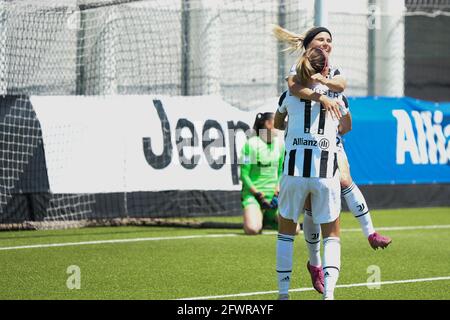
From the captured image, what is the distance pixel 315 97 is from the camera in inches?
330

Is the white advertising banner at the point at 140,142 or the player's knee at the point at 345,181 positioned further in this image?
the white advertising banner at the point at 140,142

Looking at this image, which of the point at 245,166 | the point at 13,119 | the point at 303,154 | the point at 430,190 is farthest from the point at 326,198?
the point at 430,190

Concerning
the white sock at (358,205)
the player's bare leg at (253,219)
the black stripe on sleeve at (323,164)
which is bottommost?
the player's bare leg at (253,219)

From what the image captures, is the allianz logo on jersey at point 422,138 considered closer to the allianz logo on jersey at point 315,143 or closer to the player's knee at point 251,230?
the player's knee at point 251,230

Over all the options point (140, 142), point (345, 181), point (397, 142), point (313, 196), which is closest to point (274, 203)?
point (140, 142)

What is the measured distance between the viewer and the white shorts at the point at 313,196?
27.6 ft

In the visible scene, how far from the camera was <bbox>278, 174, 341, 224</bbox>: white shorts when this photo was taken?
841cm

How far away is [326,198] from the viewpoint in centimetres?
845

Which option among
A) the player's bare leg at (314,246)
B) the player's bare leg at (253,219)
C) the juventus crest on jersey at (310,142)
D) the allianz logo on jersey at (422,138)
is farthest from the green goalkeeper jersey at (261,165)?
the juventus crest on jersey at (310,142)

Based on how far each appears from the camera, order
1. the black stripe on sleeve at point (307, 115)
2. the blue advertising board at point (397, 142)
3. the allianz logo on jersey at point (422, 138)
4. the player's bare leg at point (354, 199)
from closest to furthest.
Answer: the black stripe on sleeve at point (307, 115)
the player's bare leg at point (354, 199)
the blue advertising board at point (397, 142)
the allianz logo on jersey at point (422, 138)

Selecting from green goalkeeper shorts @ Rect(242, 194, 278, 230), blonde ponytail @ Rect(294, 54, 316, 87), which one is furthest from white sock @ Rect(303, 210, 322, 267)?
green goalkeeper shorts @ Rect(242, 194, 278, 230)

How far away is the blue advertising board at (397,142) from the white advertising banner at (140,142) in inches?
86.5

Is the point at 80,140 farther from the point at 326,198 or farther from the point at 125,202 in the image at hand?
the point at 326,198

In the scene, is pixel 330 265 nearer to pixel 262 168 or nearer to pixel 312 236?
pixel 312 236
